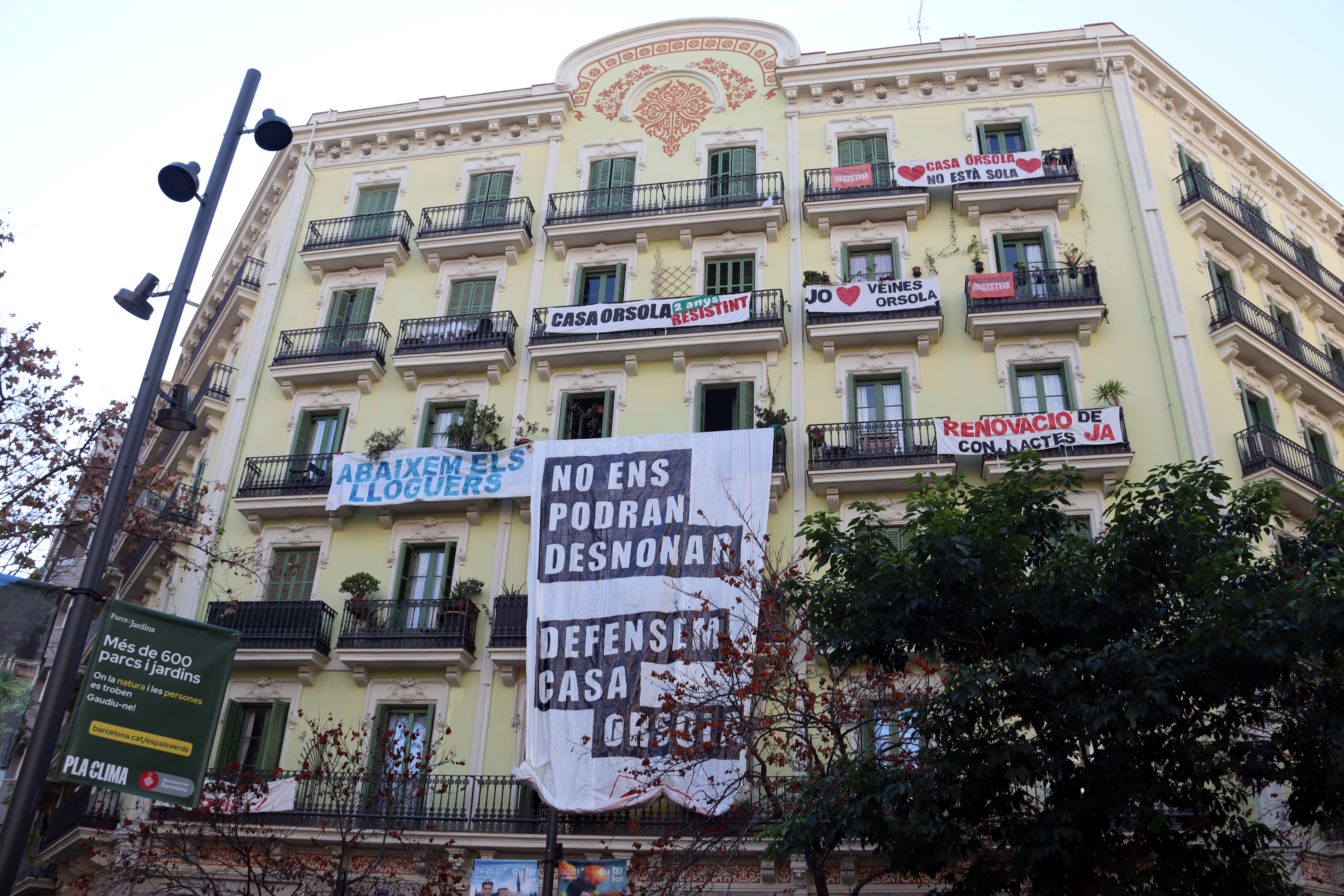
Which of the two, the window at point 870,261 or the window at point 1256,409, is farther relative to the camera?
the window at point 870,261

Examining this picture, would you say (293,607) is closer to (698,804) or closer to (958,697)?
(698,804)

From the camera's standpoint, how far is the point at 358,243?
26.6 meters

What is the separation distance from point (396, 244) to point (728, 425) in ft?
32.2

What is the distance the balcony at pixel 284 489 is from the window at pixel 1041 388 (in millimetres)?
14900

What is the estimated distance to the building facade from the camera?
21.2 metres

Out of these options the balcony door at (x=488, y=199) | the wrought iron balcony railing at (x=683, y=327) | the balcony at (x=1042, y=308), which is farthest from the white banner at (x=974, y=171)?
the balcony door at (x=488, y=199)

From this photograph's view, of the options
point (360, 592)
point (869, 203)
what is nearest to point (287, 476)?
point (360, 592)

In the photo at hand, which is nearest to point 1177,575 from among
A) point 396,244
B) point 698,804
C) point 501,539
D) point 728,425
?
point 698,804

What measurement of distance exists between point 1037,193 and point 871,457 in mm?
7874

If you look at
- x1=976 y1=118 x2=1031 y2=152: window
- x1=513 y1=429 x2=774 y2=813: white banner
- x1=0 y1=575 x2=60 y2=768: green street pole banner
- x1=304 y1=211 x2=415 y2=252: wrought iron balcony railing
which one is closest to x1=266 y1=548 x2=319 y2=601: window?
x1=513 y1=429 x2=774 y2=813: white banner

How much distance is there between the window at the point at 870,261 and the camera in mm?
24156

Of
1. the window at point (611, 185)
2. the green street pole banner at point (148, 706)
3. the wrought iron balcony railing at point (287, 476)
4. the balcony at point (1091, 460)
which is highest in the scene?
the window at point (611, 185)

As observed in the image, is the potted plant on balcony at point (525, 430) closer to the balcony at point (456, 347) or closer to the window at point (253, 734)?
the balcony at point (456, 347)

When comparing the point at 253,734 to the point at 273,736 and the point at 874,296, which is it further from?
the point at 874,296
